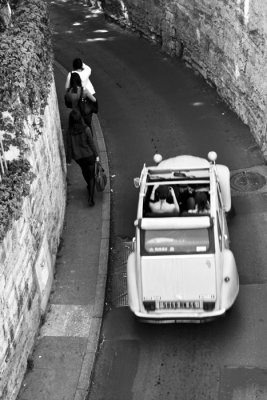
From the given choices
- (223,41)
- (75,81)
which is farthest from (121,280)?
(223,41)

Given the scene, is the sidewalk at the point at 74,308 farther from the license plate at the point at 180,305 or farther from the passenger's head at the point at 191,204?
the passenger's head at the point at 191,204

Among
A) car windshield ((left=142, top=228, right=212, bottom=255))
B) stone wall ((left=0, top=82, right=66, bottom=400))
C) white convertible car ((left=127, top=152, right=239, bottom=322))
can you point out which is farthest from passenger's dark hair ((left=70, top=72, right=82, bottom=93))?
car windshield ((left=142, top=228, right=212, bottom=255))

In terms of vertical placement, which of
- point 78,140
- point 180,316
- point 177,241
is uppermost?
point 78,140

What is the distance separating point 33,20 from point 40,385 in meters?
6.65

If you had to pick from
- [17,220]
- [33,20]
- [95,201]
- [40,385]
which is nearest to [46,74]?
[33,20]

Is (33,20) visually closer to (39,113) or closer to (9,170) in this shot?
(39,113)

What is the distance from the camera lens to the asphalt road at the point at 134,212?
8961 millimetres

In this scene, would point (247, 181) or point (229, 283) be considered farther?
point (247, 181)

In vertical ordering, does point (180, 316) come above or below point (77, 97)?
below

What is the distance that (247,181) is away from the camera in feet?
42.6

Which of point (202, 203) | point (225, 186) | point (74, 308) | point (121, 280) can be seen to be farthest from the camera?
point (225, 186)

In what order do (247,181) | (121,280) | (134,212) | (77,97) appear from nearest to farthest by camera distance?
(121,280) < (134,212) < (77,97) < (247,181)

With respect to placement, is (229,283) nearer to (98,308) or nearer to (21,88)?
(98,308)

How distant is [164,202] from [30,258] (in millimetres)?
2261
